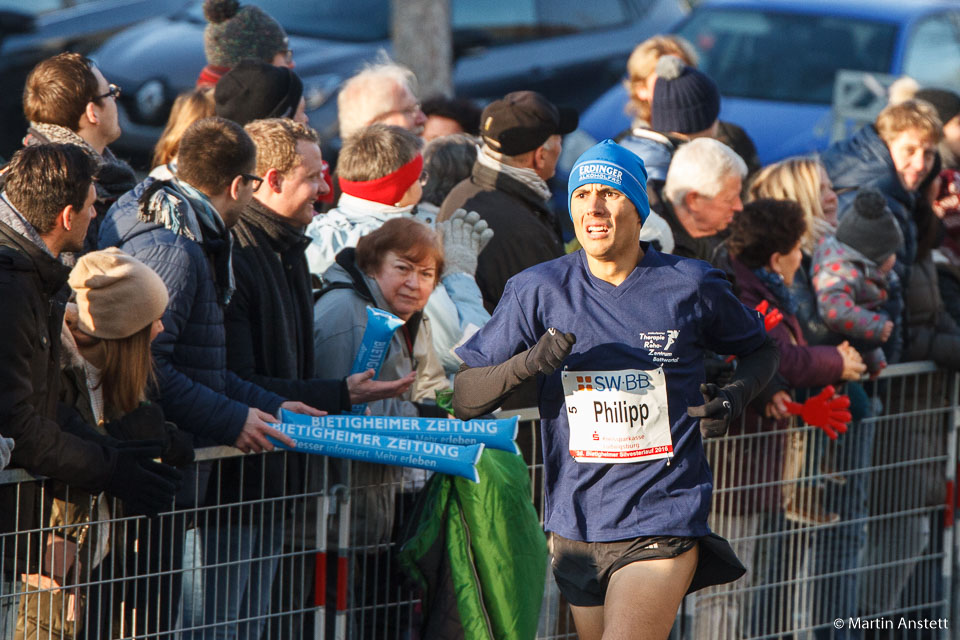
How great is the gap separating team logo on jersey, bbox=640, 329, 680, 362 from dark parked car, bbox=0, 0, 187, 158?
29.6 ft

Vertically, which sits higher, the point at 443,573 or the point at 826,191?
the point at 826,191

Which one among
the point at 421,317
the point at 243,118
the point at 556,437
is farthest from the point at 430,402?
the point at 243,118

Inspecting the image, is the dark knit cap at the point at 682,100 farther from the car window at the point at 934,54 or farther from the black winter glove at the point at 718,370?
the car window at the point at 934,54

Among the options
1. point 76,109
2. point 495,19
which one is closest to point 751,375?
point 76,109

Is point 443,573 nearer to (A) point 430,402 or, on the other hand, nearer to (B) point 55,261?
(A) point 430,402

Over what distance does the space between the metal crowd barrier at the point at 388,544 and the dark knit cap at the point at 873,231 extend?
0.53 metres

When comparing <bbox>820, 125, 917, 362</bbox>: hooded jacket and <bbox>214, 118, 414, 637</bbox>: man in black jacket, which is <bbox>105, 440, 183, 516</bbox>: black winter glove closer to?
<bbox>214, 118, 414, 637</bbox>: man in black jacket

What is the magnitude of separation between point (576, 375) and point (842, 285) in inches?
96.9

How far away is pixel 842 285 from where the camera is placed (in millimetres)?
6477

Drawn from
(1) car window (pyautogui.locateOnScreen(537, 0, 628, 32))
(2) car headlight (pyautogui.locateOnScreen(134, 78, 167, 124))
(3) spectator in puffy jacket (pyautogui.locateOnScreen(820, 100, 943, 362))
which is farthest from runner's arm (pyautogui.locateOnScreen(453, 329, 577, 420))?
(1) car window (pyautogui.locateOnScreen(537, 0, 628, 32))

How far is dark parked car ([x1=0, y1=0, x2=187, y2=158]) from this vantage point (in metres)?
12.5

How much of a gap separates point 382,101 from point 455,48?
576cm

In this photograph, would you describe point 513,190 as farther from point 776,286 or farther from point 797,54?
point 797,54

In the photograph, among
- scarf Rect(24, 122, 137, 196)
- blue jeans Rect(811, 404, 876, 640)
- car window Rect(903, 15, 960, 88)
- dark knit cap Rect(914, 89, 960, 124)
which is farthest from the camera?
car window Rect(903, 15, 960, 88)
